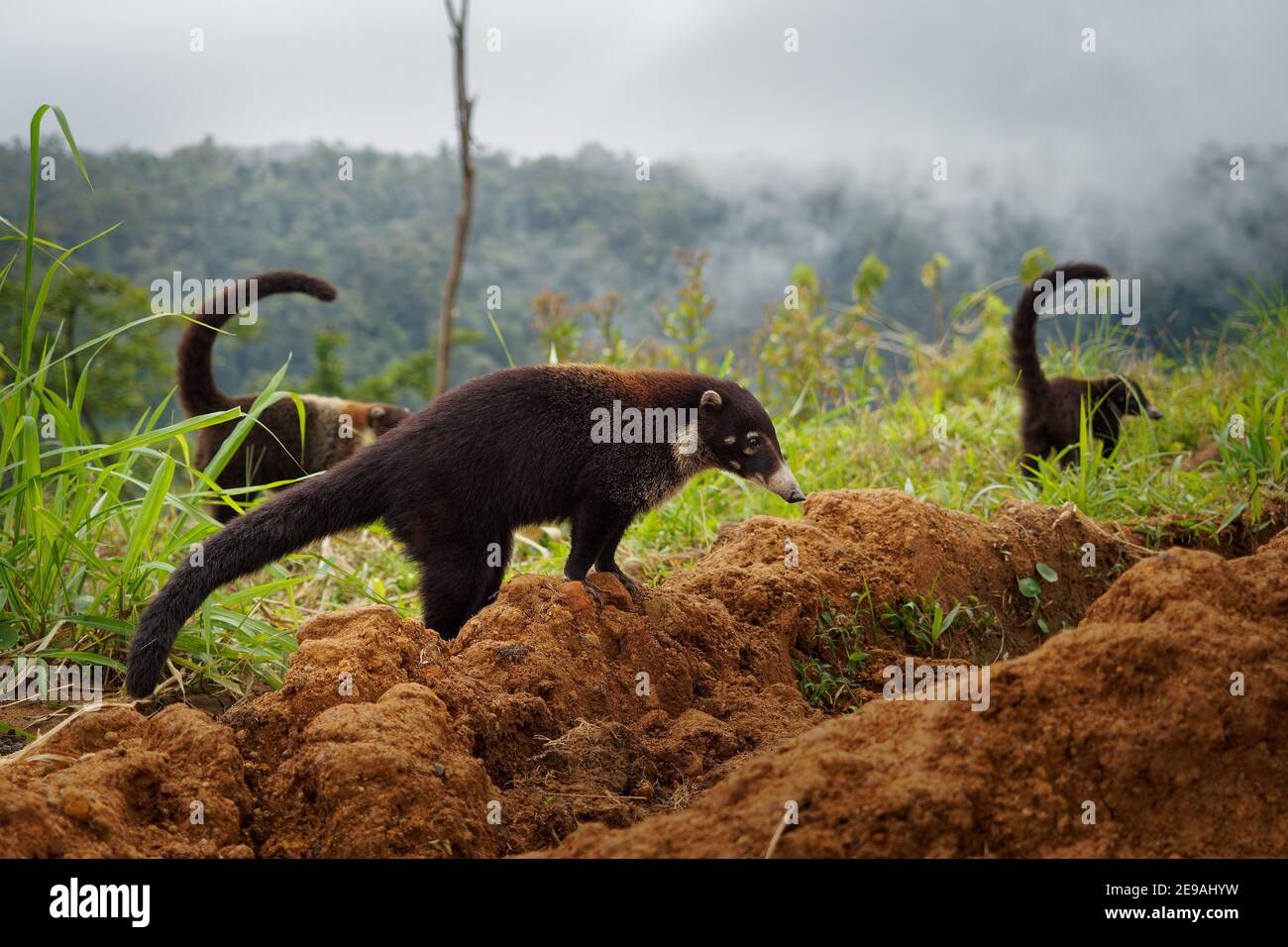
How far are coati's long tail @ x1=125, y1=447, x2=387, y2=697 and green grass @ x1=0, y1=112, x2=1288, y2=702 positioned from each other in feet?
0.57

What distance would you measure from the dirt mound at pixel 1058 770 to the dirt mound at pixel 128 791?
0.97m

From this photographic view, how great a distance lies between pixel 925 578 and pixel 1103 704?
2321mm

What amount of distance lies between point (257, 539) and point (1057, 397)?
20.4 feet

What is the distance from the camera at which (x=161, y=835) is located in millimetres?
2746

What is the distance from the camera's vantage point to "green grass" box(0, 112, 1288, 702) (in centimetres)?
434

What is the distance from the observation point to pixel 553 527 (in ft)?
23.6

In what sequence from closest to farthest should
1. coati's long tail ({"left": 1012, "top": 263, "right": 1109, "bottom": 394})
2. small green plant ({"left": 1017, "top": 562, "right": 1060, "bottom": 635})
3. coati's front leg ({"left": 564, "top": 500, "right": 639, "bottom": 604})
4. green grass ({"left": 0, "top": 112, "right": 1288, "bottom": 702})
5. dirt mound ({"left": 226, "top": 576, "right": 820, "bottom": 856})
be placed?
1. dirt mound ({"left": 226, "top": 576, "right": 820, "bottom": 856})
2. green grass ({"left": 0, "top": 112, "right": 1288, "bottom": 702})
3. coati's front leg ({"left": 564, "top": 500, "right": 639, "bottom": 604})
4. small green plant ({"left": 1017, "top": 562, "right": 1060, "bottom": 635})
5. coati's long tail ({"left": 1012, "top": 263, "right": 1109, "bottom": 394})

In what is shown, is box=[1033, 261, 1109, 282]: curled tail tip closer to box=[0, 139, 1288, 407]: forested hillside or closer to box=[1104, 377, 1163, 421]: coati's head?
box=[1104, 377, 1163, 421]: coati's head

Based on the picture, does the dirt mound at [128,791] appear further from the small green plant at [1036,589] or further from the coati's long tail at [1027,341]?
the coati's long tail at [1027,341]

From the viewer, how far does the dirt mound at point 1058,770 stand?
8.21ft

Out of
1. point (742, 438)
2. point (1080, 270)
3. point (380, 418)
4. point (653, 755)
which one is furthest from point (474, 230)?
point (653, 755)

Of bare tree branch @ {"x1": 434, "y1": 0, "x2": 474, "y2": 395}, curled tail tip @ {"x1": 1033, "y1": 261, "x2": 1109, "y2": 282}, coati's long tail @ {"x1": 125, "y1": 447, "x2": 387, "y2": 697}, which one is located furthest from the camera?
bare tree branch @ {"x1": 434, "y1": 0, "x2": 474, "y2": 395}

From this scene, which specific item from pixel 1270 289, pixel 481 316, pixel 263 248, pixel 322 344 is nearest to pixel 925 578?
pixel 1270 289

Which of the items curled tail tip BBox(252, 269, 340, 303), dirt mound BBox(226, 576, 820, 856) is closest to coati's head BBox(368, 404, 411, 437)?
curled tail tip BBox(252, 269, 340, 303)
